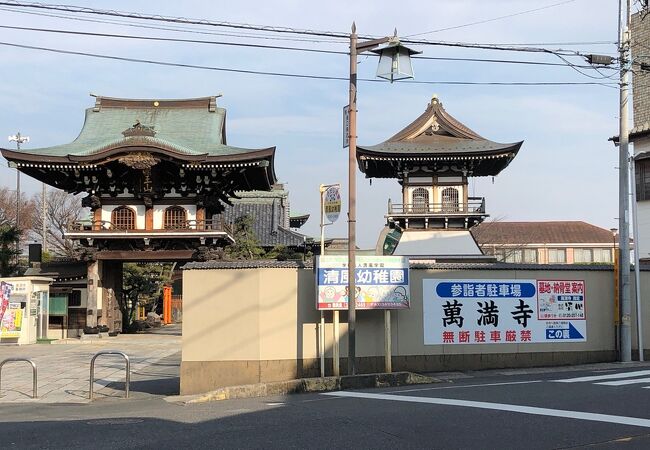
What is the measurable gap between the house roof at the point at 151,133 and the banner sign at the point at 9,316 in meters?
5.86

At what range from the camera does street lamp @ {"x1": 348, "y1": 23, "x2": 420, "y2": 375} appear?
40.9 ft

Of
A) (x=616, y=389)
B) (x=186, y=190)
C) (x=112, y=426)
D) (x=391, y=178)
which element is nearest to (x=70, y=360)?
(x=186, y=190)

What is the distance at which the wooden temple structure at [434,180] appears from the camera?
33.7 m

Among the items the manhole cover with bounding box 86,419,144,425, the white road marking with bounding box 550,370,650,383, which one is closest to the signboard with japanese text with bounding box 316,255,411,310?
the white road marking with bounding box 550,370,650,383

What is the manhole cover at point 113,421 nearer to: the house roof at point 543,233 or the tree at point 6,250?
the tree at point 6,250

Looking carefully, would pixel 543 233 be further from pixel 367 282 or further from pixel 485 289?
pixel 367 282

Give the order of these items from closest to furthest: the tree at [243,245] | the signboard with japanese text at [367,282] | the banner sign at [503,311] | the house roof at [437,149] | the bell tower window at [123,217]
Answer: the signboard with japanese text at [367,282] < the banner sign at [503,311] < the bell tower window at [123,217] < the tree at [243,245] < the house roof at [437,149]

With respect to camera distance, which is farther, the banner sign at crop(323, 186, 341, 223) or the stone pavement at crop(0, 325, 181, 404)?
the stone pavement at crop(0, 325, 181, 404)

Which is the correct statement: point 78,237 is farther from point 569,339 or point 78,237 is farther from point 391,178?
point 569,339

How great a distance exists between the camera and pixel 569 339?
14.4m

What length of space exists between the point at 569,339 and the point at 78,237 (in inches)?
830

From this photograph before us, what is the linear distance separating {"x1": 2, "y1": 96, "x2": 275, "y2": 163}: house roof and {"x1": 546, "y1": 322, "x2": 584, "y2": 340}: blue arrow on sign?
16162 mm

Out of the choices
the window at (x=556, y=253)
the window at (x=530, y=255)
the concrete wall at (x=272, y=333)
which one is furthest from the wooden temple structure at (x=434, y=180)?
the window at (x=556, y=253)

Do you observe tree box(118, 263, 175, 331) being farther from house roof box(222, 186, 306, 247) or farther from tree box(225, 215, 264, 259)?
house roof box(222, 186, 306, 247)
